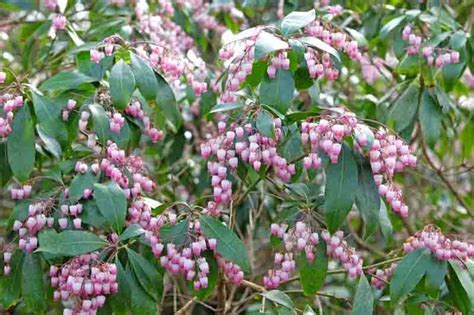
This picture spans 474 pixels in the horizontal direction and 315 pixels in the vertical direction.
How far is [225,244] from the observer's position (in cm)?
177

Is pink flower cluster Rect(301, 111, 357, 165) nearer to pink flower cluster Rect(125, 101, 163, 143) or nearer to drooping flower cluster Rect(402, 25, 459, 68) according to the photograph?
pink flower cluster Rect(125, 101, 163, 143)

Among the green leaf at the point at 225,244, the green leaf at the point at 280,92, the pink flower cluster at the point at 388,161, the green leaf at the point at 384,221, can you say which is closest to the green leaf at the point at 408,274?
the pink flower cluster at the point at 388,161

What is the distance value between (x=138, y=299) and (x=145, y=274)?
0.06 metres

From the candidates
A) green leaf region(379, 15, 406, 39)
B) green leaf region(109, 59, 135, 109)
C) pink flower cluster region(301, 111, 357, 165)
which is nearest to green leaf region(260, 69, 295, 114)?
pink flower cluster region(301, 111, 357, 165)

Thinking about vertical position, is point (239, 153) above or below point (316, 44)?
below

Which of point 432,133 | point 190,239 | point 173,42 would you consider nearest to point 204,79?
point 173,42

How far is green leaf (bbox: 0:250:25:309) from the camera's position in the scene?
1.91 m

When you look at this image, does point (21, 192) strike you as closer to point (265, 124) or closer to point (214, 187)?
point (214, 187)

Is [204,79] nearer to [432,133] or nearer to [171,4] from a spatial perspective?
[171,4]

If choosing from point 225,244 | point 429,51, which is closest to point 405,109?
point 429,51

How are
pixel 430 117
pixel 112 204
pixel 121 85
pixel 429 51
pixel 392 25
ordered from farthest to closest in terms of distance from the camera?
1. pixel 392 25
2. pixel 430 117
3. pixel 429 51
4. pixel 121 85
5. pixel 112 204

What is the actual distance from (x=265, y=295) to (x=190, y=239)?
25 cm

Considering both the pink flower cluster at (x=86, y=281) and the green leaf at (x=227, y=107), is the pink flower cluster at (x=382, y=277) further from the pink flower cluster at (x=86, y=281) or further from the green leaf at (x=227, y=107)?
the pink flower cluster at (x=86, y=281)

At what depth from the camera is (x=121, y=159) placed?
1938mm
